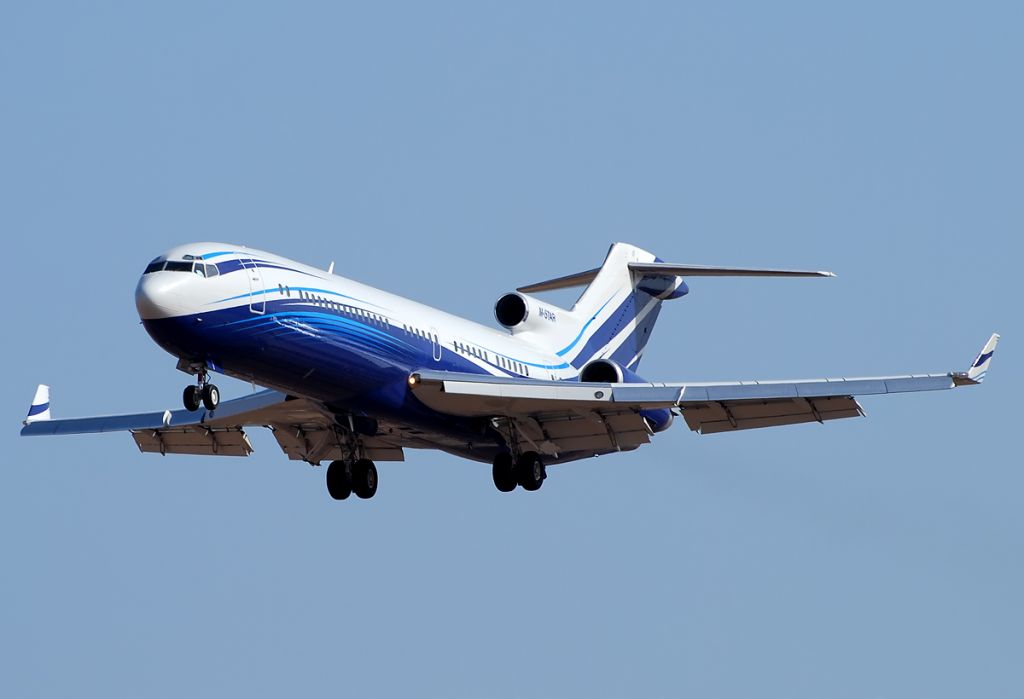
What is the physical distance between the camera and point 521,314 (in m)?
34.0

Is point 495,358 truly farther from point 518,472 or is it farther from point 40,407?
point 40,407

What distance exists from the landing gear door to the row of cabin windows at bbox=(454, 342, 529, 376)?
15.7 ft

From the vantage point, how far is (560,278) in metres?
37.8

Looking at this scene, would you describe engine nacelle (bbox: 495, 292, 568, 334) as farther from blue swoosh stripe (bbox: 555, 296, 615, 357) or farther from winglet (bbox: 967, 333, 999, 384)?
winglet (bbox: 967, 333, 999, 384)

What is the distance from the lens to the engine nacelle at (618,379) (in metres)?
31.8

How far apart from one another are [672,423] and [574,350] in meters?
3.36

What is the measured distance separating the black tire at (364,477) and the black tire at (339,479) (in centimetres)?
9

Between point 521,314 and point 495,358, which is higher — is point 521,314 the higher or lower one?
the higher one

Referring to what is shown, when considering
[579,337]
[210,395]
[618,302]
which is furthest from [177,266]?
[618,302]

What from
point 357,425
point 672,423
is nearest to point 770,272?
point 672,423

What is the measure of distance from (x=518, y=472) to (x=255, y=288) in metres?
6.91

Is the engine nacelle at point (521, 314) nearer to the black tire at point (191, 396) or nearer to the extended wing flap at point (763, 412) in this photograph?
the extended wing flap at point (763, 412)

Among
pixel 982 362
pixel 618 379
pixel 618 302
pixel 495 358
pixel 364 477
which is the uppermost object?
pixel 618 302

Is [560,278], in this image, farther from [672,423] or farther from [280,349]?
[280,349]
